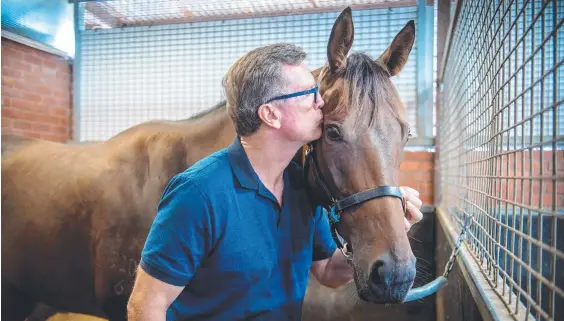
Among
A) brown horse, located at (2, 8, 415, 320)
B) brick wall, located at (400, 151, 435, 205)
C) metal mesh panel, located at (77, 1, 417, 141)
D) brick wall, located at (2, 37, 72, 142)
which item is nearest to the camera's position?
brown horse, located at (2, 8, 415, 320)

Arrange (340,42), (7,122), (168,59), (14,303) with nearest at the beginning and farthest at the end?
(340,42) < (14,303) < (7,122) < (168,59)

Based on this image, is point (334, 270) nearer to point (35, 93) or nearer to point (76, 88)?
point (35, 93)

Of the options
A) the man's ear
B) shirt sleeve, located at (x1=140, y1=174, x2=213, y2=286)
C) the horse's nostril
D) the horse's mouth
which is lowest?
the horse's mouth

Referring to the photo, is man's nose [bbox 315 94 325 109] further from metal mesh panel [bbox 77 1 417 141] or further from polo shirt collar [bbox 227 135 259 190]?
metal mesh panel [bbox 77 1 417 141]

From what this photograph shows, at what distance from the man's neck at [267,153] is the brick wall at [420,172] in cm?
204

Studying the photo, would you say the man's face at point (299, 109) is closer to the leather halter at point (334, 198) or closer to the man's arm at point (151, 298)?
the leather halter at point (334, 198)

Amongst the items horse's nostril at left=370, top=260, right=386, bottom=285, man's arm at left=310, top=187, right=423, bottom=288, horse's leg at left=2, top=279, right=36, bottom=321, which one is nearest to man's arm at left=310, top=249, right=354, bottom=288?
man's arm at left=310, top=187, right=423, bottom=288

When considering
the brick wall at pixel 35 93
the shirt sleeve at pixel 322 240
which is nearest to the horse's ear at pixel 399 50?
the shirt sleeve at pixel 322 240

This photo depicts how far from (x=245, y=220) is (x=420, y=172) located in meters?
2.23

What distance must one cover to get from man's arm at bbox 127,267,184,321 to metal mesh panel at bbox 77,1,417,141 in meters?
2.53

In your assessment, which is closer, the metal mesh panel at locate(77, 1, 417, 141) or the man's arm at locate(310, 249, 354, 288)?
the man's arm at locate(310, 249, 354, 288)

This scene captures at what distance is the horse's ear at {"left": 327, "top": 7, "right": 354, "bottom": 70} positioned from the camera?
43.8 inches

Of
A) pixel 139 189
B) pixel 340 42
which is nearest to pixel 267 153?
pixel 340 42

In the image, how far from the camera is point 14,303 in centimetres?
222
